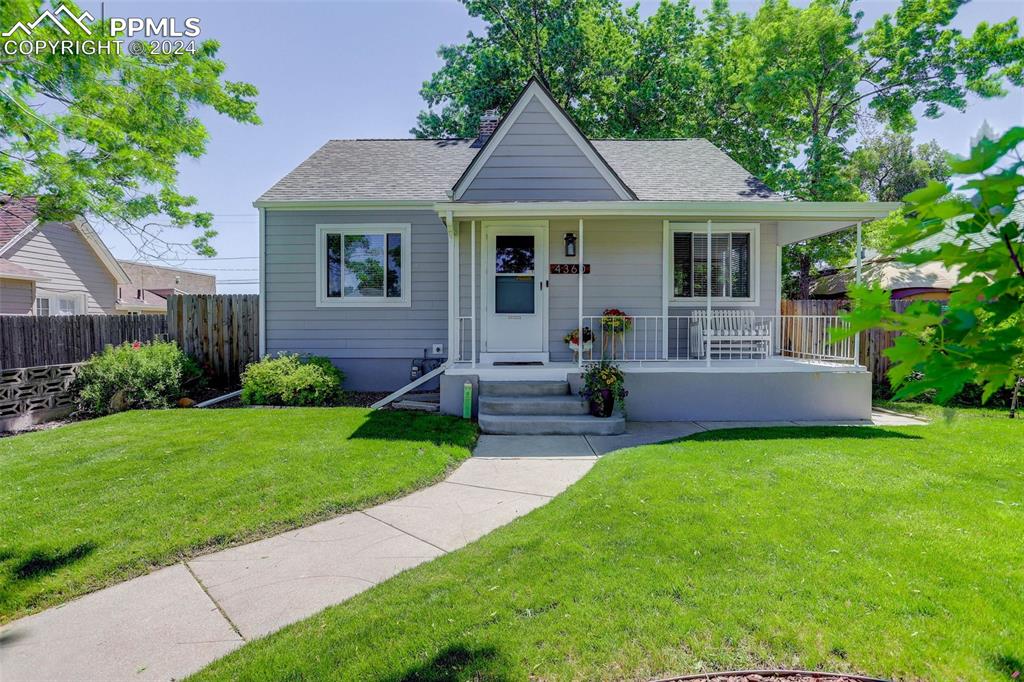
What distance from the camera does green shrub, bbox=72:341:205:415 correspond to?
8.08 m

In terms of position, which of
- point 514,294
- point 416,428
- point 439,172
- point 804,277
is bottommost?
point 416,428

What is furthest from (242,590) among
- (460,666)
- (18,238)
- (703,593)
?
(18,238)

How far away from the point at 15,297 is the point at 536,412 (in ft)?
51.4

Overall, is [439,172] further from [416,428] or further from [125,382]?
[125,382]

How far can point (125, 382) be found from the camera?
26.9 ft

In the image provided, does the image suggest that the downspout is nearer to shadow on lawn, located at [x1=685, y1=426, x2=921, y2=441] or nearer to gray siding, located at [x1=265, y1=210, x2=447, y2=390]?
gray siding, located at [x1=265, y1=210, x2=447, y2=390]

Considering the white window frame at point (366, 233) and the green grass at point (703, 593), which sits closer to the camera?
the green grass at point (703, 593)

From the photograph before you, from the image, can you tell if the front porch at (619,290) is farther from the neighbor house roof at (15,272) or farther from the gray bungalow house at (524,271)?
the neighbor house roof at (15,272)

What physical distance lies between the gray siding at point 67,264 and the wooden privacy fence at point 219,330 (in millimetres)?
7911

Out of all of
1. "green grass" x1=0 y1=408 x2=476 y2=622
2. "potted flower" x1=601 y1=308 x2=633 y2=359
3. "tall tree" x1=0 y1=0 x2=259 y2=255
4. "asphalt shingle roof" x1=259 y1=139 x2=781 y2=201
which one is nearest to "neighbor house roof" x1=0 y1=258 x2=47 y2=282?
"tall tree" x1=0 y1=0 x2=259 y2=255

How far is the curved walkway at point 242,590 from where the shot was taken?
2537 millimetres

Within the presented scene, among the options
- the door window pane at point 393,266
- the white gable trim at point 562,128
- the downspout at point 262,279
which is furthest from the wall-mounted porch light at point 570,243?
the downspout at point 262,279

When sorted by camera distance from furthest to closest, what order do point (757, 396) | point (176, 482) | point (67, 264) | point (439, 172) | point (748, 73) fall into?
point (67, 264) < point (748, 73) < point (439, 172) < point (757, 396) < point (176, 482)

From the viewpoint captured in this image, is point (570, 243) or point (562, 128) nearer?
point (570, 243)
